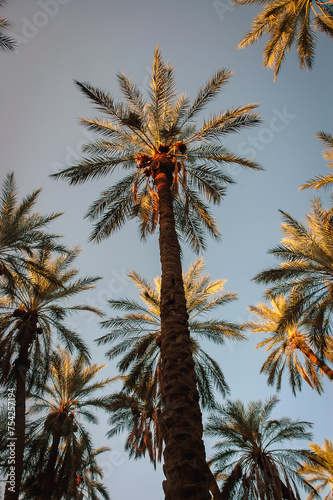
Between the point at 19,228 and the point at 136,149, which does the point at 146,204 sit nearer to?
the point at 136,149

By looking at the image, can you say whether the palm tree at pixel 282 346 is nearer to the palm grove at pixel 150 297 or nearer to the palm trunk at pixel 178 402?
the palm grove at pixel 150 297

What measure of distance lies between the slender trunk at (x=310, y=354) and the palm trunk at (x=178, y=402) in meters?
9.25

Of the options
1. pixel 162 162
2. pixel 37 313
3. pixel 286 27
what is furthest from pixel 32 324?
pixel 286 27

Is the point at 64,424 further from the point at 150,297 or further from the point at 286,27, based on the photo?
the point at 286,27

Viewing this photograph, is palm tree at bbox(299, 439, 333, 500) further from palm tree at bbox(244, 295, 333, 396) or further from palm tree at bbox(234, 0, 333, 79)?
palm tree at bbox(234, 0, 333, 79)

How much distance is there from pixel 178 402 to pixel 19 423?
7497mm

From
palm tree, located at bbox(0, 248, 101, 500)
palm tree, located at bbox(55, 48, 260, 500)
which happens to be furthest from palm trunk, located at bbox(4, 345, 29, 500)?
palm tree, located at bbox(55, 48, 260, 500)

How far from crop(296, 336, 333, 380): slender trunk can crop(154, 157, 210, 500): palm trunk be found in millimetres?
9247

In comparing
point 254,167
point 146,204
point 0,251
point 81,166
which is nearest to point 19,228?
point 0,251

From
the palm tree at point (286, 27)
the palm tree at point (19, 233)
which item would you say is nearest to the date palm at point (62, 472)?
the palm tree at point (19, 233)

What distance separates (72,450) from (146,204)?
9484 mm

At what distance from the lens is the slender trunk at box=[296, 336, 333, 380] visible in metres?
13.0

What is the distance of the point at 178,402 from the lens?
15.5 ft

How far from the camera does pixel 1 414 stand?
48.2ft
